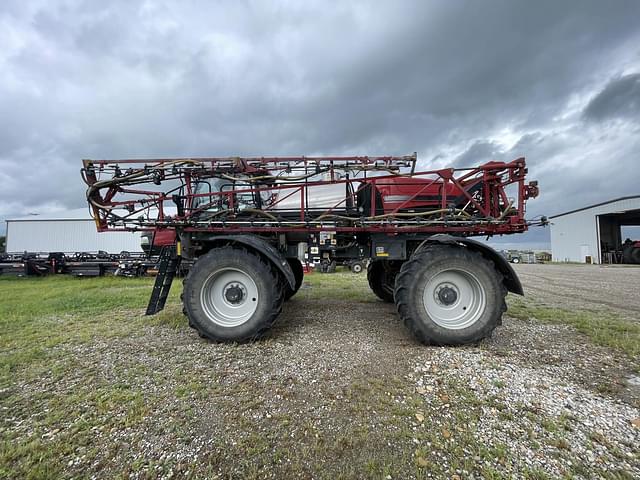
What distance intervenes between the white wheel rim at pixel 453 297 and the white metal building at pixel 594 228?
29.6 metres

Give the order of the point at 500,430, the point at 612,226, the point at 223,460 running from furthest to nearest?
the point at 612,226 → the point at 500,430 → the point at 223,460

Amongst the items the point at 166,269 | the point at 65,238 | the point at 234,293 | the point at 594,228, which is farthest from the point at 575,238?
the point at 65,238

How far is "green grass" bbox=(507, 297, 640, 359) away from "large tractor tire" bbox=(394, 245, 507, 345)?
1500 millimetres

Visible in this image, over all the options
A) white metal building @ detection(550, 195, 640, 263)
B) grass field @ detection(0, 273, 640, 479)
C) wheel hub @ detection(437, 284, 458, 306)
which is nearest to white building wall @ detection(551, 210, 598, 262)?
white metal building @ detection(550, 195, 640, 263)

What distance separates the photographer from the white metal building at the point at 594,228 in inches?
984

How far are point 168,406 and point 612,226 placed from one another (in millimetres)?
38369

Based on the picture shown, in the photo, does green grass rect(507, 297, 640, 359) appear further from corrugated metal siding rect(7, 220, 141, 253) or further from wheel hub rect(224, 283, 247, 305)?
corrugated metal siding rect(7, 220, 141, 253)

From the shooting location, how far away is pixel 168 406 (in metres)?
2.41

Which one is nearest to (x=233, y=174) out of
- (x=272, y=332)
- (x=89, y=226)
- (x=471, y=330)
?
(x=272, y=332)

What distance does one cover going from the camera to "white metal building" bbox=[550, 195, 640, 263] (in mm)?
25000

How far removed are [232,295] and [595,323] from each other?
5611mm

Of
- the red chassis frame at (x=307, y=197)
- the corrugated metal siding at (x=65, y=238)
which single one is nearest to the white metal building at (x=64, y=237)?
the corrugated metal siding at (x=65, y=238)

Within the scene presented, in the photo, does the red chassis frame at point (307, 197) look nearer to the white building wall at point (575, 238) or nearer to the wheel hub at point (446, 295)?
the wheel hub at point (446, 295)

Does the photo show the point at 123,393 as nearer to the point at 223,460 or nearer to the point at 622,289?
the point at 223,460
